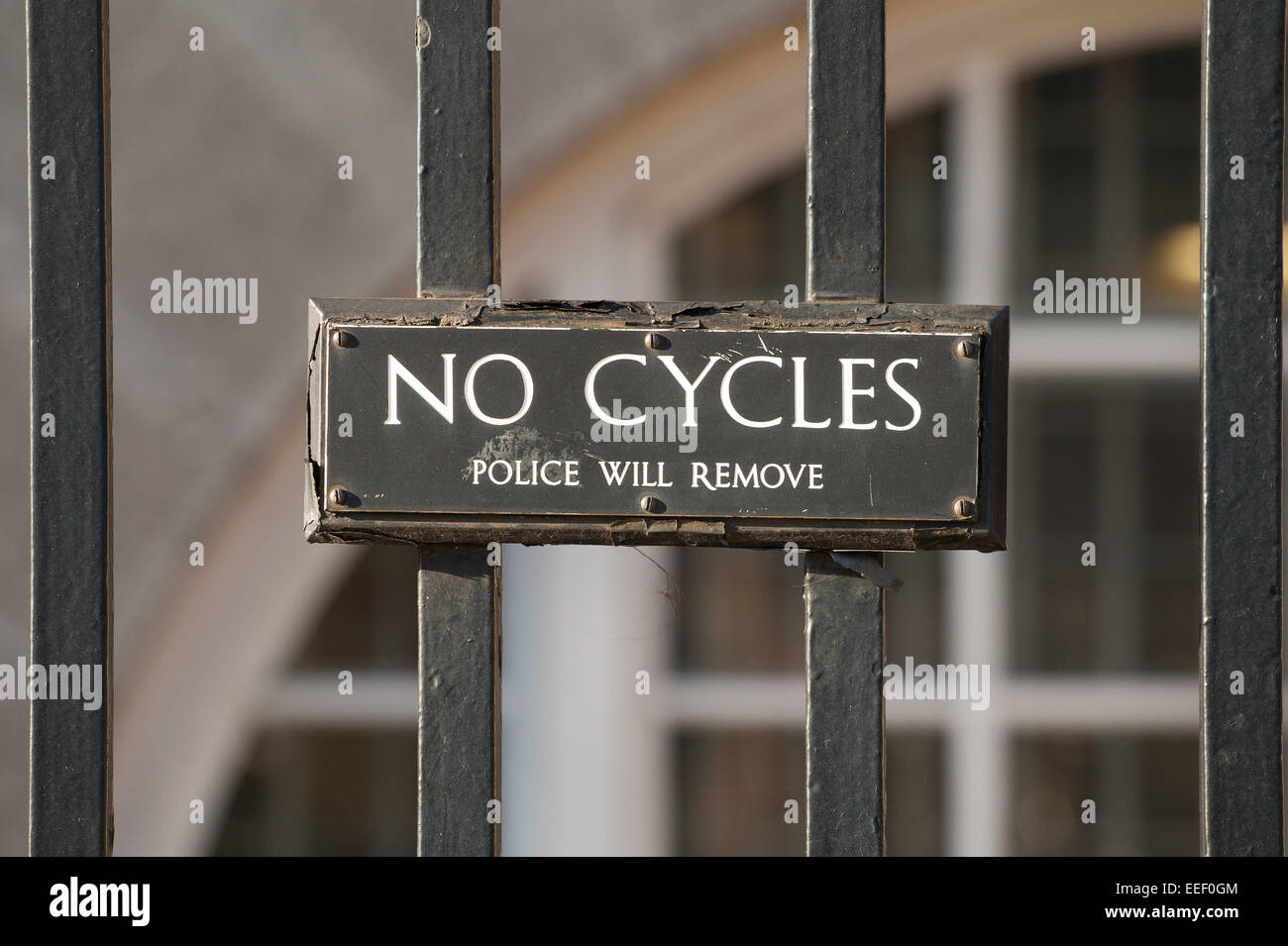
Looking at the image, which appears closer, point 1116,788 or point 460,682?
point 460,682

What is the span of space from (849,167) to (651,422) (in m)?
0.26

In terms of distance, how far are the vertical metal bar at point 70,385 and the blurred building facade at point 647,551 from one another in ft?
3.27

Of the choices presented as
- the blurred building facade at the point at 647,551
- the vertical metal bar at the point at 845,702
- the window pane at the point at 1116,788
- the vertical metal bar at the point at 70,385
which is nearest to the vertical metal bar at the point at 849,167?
the vertical metal bar at the point at 845,702

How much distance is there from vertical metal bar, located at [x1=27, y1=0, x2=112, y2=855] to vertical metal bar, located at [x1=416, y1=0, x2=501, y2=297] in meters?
0.28

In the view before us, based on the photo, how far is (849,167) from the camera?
35.4 inches

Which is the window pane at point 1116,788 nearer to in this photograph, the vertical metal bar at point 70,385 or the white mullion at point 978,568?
the white mullion at point 978,568

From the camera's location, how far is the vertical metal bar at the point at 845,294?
2.92ft

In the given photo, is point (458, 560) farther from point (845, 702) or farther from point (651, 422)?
point (845, 702)

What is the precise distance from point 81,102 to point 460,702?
593 millimetres

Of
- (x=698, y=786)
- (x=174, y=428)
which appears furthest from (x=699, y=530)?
(x=698, y=786)

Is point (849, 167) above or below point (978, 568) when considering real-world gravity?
above

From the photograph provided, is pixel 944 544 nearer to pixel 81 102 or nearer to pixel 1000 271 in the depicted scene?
pixel 81 102

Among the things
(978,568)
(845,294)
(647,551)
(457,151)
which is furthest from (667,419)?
(978,568)
